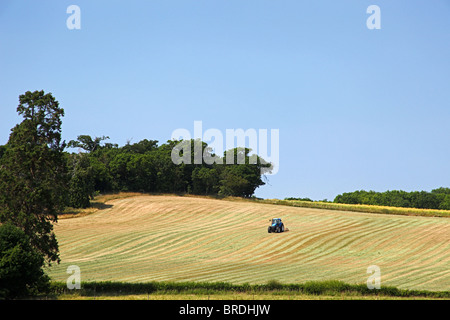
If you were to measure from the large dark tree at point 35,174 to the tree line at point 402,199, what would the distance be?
14816 centimetres

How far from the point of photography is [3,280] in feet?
114

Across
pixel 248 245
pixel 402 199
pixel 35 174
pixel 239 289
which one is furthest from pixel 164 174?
pixel 402 199

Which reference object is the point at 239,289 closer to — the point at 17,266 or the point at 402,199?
the point at 17,266

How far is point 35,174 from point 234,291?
1869 centimetres

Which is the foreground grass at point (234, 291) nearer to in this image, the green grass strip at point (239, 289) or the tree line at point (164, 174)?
the green grass strip at point (239, 289)

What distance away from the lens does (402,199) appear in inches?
7096

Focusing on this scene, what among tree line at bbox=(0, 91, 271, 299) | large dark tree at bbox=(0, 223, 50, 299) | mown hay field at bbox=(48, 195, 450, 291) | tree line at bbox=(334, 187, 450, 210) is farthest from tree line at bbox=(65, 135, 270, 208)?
tree line at bbox=(334, 187, 450, 210)

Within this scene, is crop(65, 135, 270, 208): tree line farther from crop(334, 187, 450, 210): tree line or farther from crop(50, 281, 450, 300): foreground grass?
crop(334, 187, 450, 210): tree line

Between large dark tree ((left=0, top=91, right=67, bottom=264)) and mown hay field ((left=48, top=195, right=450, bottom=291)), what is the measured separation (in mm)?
6484

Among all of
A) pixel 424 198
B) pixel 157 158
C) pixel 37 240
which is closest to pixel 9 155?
pixel 37 240

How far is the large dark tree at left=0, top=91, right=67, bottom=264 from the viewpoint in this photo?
4176 cm

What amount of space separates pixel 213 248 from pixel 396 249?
21.1 metres

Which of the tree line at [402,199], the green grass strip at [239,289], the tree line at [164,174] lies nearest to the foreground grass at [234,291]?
the green grass strip at [239,289]
